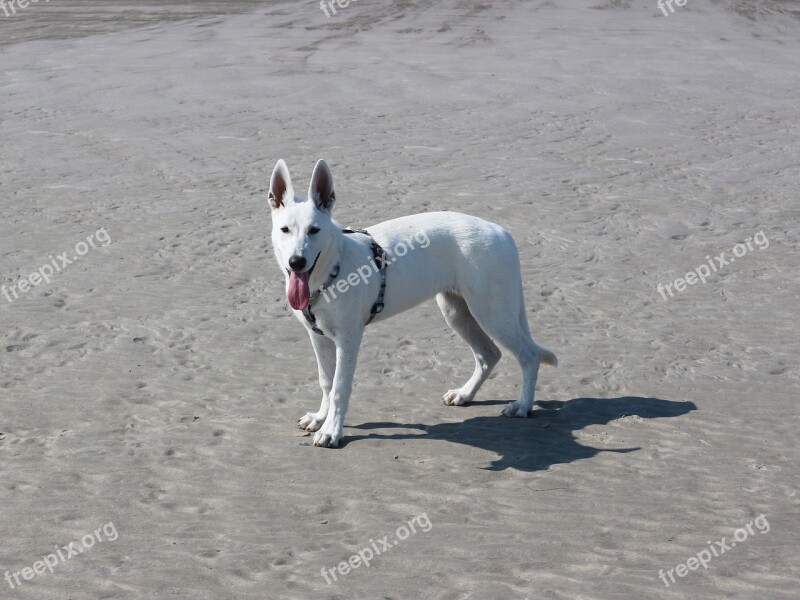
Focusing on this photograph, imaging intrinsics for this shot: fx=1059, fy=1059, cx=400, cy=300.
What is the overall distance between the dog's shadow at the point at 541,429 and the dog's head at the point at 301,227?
4.00 feet

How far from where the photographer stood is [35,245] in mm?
10938

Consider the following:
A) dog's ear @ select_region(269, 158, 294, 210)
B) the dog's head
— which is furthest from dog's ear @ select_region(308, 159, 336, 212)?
dog's ear @ select_region(269, 158, 294, 210)

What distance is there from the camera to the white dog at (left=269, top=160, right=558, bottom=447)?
665 centimetres

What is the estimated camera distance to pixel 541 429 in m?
7.33

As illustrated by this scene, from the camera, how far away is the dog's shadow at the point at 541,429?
693cm

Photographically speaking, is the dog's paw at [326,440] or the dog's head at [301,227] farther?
the dog's paw at [326,440]

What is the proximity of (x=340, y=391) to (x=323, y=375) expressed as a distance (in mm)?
350

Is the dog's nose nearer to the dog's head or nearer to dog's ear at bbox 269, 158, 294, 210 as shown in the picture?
the dog's head

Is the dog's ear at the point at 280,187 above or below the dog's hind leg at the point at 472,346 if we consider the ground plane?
above

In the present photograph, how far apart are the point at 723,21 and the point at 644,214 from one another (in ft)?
45.9

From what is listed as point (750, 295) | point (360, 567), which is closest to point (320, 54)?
point (750, 295)

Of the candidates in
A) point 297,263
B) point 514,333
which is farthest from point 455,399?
point 297,263

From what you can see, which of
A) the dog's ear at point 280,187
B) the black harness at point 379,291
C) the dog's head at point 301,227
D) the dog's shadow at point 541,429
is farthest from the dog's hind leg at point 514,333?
the dog's ear at point 280,187

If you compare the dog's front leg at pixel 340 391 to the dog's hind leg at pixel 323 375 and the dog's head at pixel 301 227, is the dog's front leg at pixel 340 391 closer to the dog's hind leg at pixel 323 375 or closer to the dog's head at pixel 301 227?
the dog's hind leg at pixel 323 375
